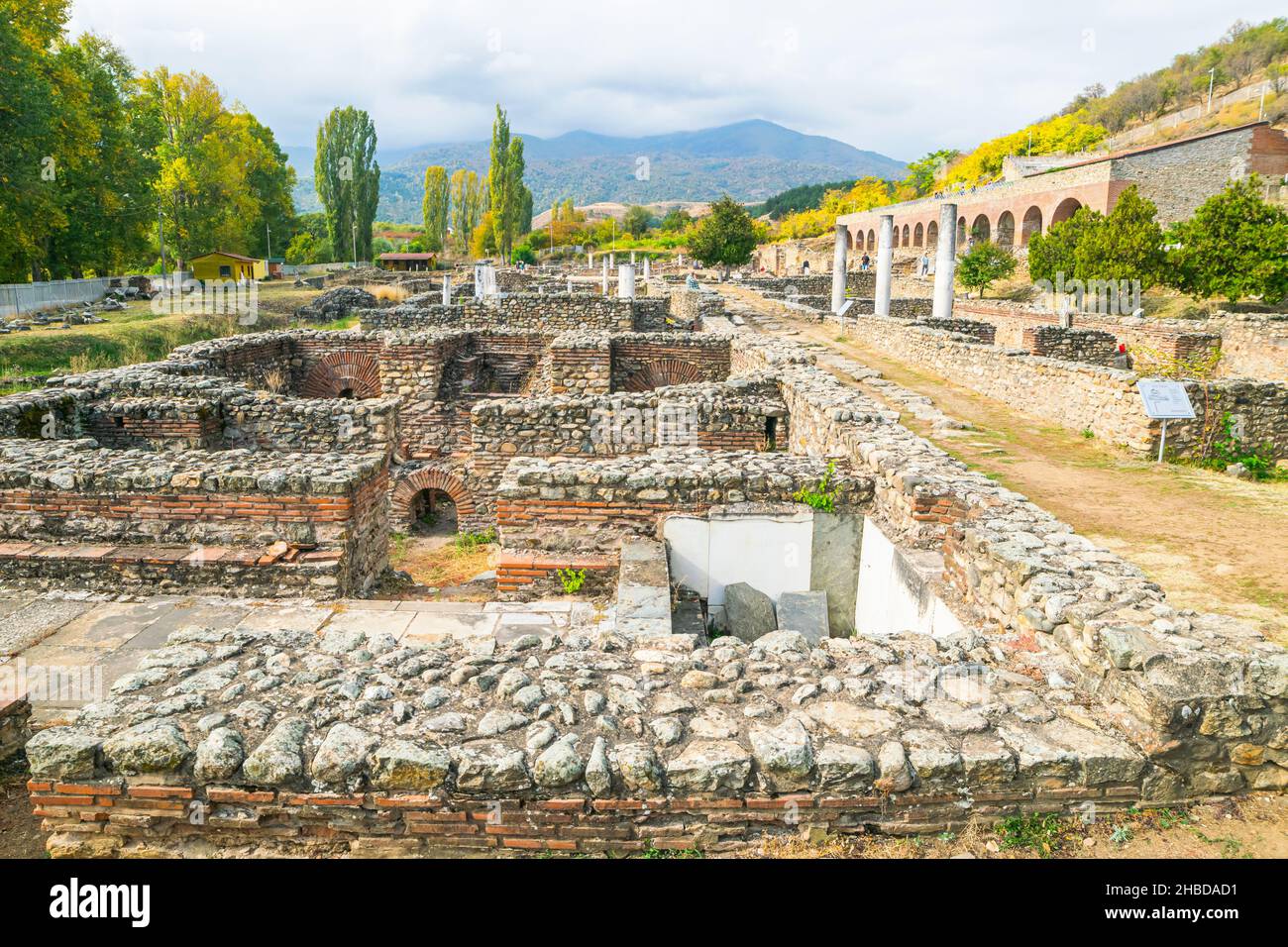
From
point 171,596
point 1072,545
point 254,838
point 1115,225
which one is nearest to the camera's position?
point 254,838

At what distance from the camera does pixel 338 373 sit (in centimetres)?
1438

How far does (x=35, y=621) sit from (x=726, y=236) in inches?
1659

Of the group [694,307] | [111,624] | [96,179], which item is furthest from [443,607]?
[96,179]

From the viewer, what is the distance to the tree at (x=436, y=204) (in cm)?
8006

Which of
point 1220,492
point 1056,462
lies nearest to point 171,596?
point 1056,462

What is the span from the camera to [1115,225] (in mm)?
24547

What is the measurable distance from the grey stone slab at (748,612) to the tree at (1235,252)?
81.9ft

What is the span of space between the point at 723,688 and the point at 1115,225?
27539mm

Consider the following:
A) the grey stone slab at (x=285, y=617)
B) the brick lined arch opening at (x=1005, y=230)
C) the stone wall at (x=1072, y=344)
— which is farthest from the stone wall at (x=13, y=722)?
the brick lined arch opening at (x=1005, y=230)

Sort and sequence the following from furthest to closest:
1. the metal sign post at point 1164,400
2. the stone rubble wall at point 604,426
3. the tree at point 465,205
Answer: the tree at point 465,205
the metal sign post at point 1164,400
the stone rubble wall at point 604,426

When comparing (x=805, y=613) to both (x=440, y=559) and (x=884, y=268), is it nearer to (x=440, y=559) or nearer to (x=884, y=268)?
(x=440, y=559)

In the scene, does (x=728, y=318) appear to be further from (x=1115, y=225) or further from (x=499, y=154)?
(x=499, y=154)

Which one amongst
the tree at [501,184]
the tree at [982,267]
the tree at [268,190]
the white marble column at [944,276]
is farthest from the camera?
the tree at [501,184]

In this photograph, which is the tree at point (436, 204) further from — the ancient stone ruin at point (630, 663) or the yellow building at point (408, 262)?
the ancient stone ruin at point (630, 663)
